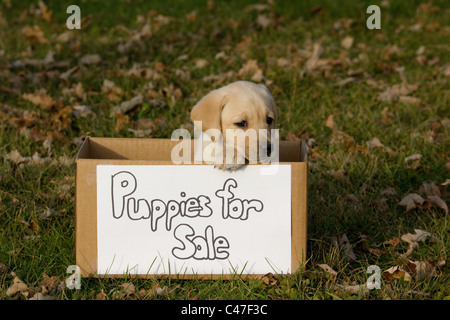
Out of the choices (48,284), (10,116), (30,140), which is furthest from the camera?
(10,116)

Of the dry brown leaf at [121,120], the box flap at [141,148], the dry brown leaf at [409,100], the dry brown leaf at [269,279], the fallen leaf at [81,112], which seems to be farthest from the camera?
the dry brown leaf at [409,100]

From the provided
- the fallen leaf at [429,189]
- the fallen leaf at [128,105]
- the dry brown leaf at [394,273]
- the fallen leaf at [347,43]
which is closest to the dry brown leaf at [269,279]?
the dry brown leaf at [394,273]

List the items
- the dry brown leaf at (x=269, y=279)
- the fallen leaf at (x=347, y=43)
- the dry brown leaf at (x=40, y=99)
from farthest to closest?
the fallen leaf at (x=347, y=43) < the dry brown leaf at (x=40, y=99) < the dry brown leaf at (x=269, y=279)

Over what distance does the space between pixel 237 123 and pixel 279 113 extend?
190 cm

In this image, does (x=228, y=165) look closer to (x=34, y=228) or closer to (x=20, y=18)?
(x=34, y=228)

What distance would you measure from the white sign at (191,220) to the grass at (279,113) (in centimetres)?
11

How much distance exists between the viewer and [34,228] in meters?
3.16

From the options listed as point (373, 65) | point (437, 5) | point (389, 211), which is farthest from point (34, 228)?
point (437, 5)

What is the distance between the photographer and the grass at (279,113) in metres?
2.87

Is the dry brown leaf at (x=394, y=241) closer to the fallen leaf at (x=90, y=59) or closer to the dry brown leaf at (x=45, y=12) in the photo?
the fallen leaf at (x=90, y=59)

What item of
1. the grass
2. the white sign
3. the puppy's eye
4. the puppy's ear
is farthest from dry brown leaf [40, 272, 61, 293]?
the puppy's eye

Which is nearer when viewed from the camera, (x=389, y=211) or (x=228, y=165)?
(x=228, y=165)
